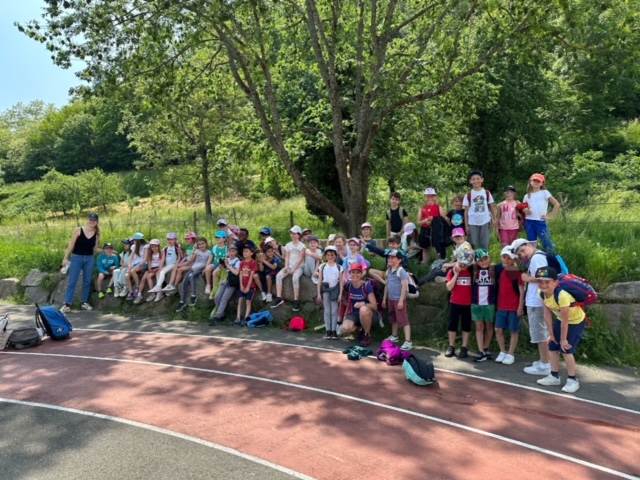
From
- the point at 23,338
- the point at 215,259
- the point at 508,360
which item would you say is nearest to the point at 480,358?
the point at 508,360

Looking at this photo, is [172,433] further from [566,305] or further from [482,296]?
[566,305]

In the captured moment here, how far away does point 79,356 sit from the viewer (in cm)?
935

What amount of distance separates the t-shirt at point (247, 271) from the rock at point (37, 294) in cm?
730

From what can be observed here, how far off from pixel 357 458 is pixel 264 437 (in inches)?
45.2

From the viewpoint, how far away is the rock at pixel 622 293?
859 cm

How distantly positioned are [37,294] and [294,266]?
8.73 metres

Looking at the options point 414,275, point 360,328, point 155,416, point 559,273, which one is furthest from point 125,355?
point 559,273

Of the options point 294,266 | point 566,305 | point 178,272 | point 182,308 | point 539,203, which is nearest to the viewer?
point 566,305

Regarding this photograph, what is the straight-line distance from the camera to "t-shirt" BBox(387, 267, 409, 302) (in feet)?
29.5

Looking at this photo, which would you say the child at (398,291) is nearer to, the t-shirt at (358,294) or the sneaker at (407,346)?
the sneaker at (407,346)

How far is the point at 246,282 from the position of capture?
11039 mm

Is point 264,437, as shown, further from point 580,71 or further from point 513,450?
point 580,71

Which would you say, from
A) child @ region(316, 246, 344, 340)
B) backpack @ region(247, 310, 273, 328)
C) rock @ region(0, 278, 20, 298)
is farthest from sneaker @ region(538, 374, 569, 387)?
rock @ region(0, 278, 20, 298)

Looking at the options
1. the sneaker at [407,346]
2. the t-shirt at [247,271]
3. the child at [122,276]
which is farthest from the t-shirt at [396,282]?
the child at [122,276]
